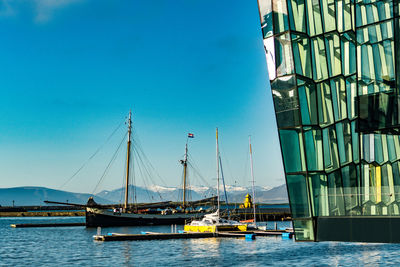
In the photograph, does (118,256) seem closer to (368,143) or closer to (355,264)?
(355,264)

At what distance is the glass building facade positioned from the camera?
73.8 ft

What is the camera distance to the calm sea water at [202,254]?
1582 inches

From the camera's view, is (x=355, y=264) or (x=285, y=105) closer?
(x=285, y=105)

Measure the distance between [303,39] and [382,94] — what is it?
16.0 feet

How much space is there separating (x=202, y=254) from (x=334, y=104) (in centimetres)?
2721

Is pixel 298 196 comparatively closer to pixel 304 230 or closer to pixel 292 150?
pixel 304 230

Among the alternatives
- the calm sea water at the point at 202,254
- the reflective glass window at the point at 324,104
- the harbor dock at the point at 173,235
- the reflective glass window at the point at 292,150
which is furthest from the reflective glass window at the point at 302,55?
the harbor dock at the point at 173,235

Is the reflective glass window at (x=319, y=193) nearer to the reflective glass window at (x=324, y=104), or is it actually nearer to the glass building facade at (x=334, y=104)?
the glass building facade at (x=334, y=104)

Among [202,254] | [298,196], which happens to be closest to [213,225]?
[202,254]

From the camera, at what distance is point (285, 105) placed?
79.2 feet

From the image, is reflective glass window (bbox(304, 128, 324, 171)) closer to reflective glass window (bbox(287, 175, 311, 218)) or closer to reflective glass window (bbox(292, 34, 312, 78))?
reflective glass window (bbox(287, 175, 311, 218))

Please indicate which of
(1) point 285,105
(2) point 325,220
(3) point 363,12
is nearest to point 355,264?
(2) point 325,220

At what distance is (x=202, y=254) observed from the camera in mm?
46344

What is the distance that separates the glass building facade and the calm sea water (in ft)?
56.4
